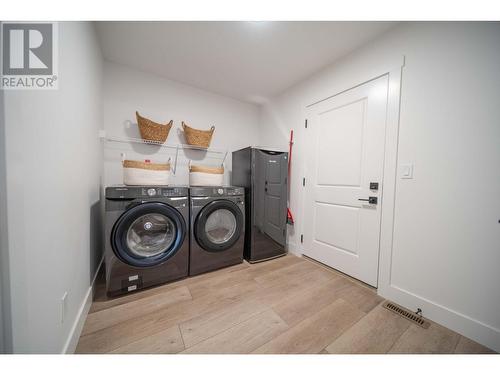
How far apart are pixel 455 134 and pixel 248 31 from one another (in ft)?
5.79

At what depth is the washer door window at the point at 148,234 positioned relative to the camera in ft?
4.58

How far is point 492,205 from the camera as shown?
3.42 ft

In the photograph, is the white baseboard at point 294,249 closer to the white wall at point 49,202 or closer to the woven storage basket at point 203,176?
the woven storage basket at point 203,176

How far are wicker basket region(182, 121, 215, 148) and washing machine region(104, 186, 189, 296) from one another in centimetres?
89

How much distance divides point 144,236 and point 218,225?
0.72 m

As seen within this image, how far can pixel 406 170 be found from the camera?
1.37 metres

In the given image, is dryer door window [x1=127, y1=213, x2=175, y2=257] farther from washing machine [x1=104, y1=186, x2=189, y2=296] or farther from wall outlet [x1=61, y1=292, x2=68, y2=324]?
wall outlet [x1=61, y1=292, x2=68, y2=324]

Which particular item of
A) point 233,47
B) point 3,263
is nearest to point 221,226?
point 3,263

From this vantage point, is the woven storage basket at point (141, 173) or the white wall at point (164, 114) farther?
the white wall at point (164, 114)

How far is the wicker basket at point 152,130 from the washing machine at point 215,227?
2.93 ft

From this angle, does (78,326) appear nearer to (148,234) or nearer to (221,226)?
(148,234)

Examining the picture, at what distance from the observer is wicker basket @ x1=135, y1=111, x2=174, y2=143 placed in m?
2.00

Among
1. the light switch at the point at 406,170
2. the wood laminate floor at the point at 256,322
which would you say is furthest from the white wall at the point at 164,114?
the light switch at the point at 406,170

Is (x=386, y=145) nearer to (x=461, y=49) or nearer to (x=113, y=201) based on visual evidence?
(x=461, y=49)
